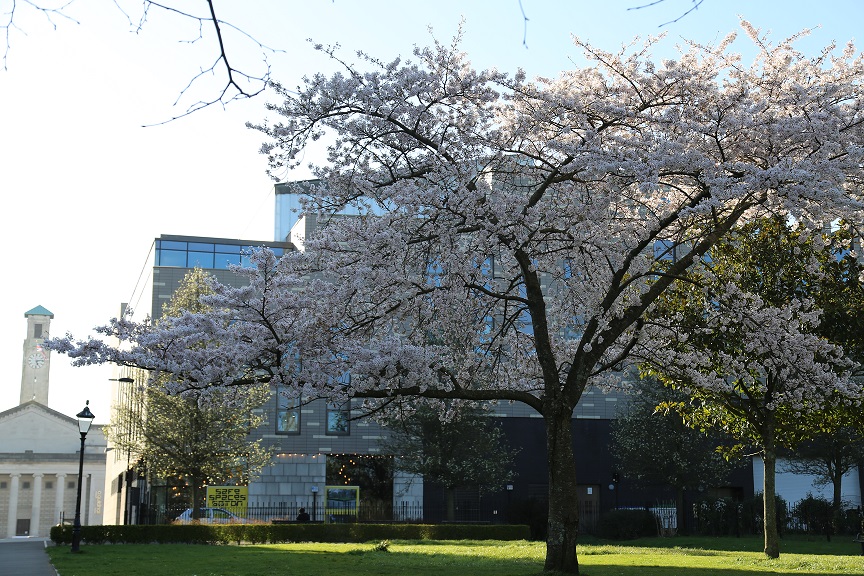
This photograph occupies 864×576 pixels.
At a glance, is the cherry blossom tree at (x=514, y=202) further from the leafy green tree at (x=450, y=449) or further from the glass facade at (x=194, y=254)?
the glass facade at (x=194, y=254)

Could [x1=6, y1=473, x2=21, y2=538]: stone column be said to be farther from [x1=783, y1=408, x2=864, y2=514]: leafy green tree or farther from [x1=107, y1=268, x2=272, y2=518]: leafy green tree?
[x1=783, y1=408, x2=864, y2=514]: leafy green tree

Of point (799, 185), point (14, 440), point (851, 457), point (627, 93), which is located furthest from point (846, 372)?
point (14, 440)

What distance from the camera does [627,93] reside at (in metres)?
17.5

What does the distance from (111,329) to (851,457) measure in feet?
118

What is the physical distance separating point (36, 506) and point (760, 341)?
96.8m

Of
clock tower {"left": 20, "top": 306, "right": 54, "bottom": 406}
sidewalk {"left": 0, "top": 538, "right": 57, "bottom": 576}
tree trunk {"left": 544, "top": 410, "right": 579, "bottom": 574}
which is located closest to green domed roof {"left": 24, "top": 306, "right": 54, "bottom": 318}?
clock tower {"left": 20, "top": 306, "right": 54, "bottom": 406}

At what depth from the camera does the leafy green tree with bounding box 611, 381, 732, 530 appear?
38625 millimetres

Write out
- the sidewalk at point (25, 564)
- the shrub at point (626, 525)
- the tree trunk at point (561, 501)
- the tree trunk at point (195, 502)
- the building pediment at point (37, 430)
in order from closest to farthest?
the tree trunk at point (561, 501) < the sidewalk at point (25, 564) < the tree trunk at point (195, 502) < the shrub at point (626, 525) < the building pediment at point (37, 430)

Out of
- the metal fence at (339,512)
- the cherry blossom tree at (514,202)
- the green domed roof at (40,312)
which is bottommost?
the metal fence at (339,512)

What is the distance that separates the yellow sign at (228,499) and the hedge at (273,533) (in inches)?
355

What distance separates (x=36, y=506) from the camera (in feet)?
324

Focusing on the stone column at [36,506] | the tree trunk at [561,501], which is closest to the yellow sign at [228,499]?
the tree trunk at [561,501]

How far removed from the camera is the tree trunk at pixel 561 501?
51.4 feet

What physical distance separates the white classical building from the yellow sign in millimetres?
60373
